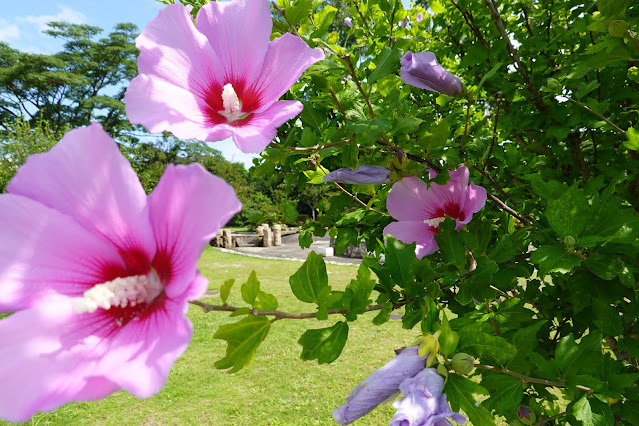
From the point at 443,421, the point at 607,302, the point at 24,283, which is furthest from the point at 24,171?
the point at 607,302

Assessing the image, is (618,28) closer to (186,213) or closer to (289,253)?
(186,213)

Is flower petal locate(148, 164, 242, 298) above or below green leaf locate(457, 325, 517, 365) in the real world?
above

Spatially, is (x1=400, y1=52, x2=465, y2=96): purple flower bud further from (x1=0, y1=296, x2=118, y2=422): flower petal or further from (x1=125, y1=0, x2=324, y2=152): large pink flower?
(x1=0, y1=296, x2=118, y2=422): flower petal

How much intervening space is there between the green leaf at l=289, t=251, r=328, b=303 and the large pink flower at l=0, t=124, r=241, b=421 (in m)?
0.38

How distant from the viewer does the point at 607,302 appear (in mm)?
1509

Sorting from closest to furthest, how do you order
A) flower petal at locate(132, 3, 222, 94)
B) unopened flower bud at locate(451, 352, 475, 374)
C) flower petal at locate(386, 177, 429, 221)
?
flower petal at locate(132, 3, 222, 94) → unopened flower bud at locate(451, 352, 475, 374) → flower petal at locate(386, 177, 429, 221)

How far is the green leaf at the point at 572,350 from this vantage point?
1.23 meters

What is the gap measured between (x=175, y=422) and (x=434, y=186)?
4.36 meters

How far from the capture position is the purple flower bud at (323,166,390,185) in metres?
1.10

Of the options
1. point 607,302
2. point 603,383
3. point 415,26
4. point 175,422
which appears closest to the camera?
point 603,383

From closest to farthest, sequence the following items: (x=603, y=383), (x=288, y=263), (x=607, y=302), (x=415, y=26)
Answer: (x=603, y=383), (x=607, y=302), (x=415, y=26), (x=288, y=263)

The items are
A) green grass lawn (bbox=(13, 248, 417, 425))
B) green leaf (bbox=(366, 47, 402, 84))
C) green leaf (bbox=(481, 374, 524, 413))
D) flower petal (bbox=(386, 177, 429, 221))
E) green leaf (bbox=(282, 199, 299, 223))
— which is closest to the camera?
green leaf (bbox=(366, 47, 402, 84))

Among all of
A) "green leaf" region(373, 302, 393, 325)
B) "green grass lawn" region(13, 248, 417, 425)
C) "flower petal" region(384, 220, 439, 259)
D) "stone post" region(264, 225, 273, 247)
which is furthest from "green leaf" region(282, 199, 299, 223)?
"stone post" region(264, 225, 273, 247)

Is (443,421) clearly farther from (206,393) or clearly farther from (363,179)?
(206,393)
